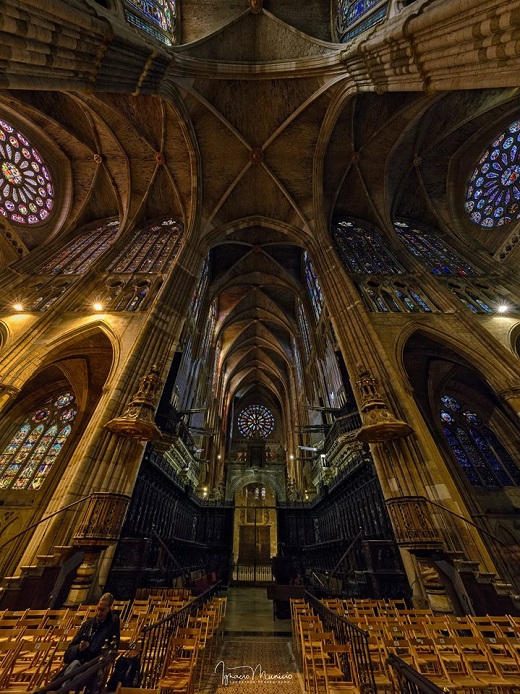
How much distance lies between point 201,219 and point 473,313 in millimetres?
14157

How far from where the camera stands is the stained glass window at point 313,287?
57.6ft

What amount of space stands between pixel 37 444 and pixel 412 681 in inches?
631

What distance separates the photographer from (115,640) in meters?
3.03

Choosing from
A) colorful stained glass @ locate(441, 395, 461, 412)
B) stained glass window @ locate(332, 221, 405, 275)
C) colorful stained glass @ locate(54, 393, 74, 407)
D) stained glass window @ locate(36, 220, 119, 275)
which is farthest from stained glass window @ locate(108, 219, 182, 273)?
colorful stained glass @ locate(441, 395, 461, 412)

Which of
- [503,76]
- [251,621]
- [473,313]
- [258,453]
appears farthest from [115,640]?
[258,453]

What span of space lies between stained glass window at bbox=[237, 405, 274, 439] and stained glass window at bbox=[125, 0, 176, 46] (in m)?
28.6

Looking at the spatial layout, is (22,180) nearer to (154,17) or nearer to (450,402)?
(154,17)

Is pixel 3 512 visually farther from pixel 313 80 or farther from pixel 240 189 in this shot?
pixel 313 80

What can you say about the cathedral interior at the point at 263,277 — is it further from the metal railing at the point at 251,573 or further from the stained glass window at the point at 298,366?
the stained glass window at the point at 298,366

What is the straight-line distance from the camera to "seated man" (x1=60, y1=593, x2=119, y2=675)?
2795 millimetres

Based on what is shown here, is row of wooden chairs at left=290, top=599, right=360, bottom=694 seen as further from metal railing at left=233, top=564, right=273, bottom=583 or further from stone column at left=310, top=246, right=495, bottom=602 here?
metal railing at left=233, top=564, right=273, bottom=583

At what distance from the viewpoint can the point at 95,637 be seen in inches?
116

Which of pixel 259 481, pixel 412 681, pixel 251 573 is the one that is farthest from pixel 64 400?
pixel 259 481

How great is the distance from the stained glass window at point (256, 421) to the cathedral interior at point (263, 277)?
8620 millimetres
